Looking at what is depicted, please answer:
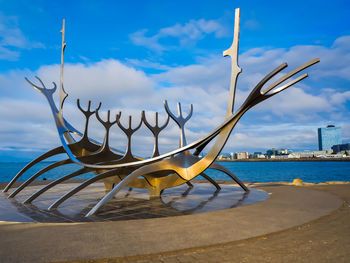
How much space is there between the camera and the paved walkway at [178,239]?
4.66 metres

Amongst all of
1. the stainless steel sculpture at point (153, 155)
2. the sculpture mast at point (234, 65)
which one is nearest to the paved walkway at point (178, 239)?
the stainless steel sculpture at point (153, 155)

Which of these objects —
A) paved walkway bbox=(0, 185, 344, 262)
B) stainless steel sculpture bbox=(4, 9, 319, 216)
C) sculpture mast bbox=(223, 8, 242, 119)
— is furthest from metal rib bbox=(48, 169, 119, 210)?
sculpture mast bbox=(223, 8, 242, 119)

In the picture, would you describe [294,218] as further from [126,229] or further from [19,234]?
[19,234]

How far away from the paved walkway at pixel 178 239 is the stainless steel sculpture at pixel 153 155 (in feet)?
9.38

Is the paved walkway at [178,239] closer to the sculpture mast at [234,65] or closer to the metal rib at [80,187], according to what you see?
the metal rib at [80,187]

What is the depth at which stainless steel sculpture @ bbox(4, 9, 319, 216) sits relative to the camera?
10118 millimetres

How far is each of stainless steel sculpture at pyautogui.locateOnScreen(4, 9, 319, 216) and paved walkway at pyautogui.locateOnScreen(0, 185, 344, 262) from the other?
2.86 m

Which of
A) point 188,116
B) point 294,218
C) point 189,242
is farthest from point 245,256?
point 188,116

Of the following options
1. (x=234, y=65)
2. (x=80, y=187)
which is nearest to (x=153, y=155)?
(x=80, y=187)

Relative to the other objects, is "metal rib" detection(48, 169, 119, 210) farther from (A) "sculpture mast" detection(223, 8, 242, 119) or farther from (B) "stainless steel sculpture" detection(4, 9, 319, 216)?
(A) "sculpture mast" detection(223, 8, 242, 119)

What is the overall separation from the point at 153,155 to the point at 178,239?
7.98 meters

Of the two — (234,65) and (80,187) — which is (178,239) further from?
(234,65)

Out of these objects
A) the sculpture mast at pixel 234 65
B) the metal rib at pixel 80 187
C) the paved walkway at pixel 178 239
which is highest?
the sculpture mast at pixel 234 65

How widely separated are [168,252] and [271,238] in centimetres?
234
